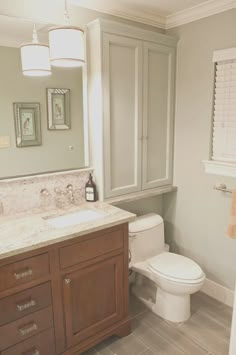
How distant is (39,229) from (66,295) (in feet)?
1.36

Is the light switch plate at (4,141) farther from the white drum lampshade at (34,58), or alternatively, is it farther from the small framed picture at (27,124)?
the white drum lampshade at (34,58)

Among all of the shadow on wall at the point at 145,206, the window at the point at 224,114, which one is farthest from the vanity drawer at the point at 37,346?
the window at the point at 224,114

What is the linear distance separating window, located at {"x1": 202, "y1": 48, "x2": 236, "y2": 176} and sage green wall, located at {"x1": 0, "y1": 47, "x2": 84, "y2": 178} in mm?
1043

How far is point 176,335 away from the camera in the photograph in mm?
2041

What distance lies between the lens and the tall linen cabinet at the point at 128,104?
6.66 ft

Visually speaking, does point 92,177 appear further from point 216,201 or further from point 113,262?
point 216,201

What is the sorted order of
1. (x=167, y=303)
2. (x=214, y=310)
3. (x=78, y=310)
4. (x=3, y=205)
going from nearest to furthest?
(x=78, y=310)
(x=3, y=205)
(x=167, y=303)
(x=214, y=310)

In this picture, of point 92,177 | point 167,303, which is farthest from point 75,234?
point 167,303

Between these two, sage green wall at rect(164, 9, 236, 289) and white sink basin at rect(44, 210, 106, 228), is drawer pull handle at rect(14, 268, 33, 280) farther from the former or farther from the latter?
sage green wall at rect(164, 9, 236, 289)

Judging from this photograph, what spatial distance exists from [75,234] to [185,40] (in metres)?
1.82

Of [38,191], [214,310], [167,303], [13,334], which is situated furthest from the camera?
[214,310]

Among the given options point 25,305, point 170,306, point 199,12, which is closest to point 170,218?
point 170,306

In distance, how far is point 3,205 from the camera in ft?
6.15

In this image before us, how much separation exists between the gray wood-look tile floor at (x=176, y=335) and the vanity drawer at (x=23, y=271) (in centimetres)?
78
